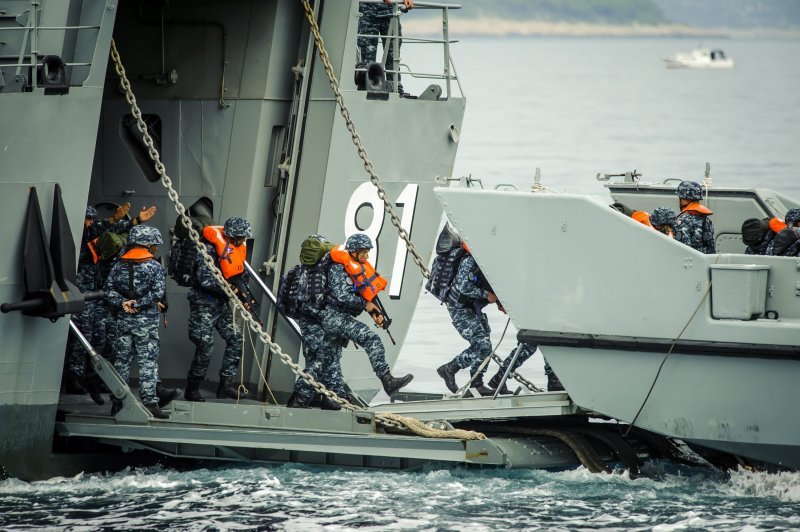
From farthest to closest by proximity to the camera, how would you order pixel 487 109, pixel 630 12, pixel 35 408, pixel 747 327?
pixel 630 12 < pixel 487 109 < pixel 35 408 < pixel 747 327

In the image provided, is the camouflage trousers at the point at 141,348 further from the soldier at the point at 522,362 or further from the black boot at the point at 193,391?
the soldier at the point at 522,362

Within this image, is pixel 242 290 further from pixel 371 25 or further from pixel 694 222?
pixel 694 222

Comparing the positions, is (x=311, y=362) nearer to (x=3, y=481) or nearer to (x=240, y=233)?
(x=240, y=233)

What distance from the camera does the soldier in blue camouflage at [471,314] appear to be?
1321cm

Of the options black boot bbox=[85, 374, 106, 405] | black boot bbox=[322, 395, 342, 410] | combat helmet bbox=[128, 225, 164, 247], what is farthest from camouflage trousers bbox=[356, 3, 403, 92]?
black boot bbox=[85, 374, 106, 405]

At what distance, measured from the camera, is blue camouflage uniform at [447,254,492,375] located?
43.4 ft

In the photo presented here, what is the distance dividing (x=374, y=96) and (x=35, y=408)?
3.77 meters

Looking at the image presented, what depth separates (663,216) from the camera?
12.7 m

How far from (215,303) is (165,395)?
819 mm

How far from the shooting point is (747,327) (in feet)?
35.8

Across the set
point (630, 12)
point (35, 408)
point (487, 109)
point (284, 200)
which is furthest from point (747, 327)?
point (630, 12)

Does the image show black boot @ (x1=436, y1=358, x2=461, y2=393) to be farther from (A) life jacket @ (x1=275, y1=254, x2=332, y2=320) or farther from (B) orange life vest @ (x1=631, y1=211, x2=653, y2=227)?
(B) orange life vest @ (x1=631, y1=211, x2=653, y2=227)

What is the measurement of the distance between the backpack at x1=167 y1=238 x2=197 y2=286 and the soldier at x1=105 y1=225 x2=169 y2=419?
45 cm

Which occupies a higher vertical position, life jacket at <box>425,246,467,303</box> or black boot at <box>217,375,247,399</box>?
life jacket at <box>425,246,467,303</box>
